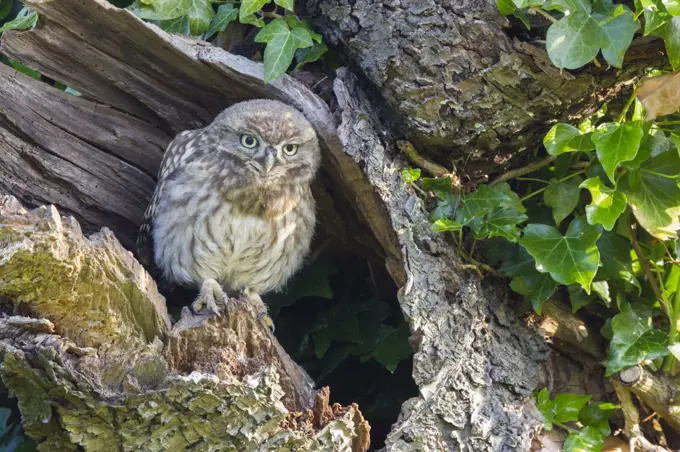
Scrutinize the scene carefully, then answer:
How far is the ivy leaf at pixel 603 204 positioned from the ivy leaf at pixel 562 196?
20cm

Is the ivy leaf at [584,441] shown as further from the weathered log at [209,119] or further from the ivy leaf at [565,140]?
the ivy leaf at [565,140]

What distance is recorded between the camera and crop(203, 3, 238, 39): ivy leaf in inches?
112

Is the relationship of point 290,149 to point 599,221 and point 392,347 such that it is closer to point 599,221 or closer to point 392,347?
point 392,347

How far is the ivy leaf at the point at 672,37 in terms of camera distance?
2287mm

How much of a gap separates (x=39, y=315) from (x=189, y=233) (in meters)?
0.86

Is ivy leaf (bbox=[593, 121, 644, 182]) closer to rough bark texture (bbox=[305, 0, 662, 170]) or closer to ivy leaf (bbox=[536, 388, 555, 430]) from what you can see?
rough bark texture (bbox=[305, 0, 662, 170])

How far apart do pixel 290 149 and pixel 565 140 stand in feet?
3.14

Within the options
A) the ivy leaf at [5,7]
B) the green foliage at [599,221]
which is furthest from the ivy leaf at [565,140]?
the ivy leaf at [5,7]

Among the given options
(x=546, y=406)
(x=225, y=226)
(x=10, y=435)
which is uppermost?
(x=546, y=406)

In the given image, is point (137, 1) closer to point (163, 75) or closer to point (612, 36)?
point (163, 75)

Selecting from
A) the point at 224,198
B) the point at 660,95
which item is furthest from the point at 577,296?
the point at 224,198

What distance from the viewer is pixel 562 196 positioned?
2.60 metres

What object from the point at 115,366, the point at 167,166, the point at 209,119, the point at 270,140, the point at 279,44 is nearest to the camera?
the point at 115,366

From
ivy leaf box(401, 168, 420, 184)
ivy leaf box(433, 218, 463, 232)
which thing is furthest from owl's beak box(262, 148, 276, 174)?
ivy leaf box(433, 218, 463, 232)
